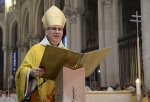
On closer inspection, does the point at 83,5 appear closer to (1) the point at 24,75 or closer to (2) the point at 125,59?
(2) the point at 125,59

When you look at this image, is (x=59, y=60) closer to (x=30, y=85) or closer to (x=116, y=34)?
(x=30, y=85)

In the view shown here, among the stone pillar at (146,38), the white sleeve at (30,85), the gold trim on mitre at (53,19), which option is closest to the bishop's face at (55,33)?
the gold trim on mitre at (53,19)

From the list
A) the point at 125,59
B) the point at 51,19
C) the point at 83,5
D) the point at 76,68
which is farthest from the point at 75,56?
the point at 83,5

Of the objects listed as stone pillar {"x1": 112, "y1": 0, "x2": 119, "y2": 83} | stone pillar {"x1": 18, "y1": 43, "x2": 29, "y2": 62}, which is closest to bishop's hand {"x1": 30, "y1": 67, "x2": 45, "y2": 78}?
stone pillar {"x1": 112, "y1": 0, "x2": 119, "y2": 83}

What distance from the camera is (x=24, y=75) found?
123 inches

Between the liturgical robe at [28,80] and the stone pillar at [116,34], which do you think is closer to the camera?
the liturgical robe at [28,80]

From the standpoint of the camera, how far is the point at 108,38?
16.1 m

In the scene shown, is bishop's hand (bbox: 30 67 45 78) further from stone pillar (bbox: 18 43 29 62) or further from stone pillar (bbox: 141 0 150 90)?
stone pillar (bbox: 18 43 29 62)

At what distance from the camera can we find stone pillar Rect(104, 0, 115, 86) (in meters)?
15.7

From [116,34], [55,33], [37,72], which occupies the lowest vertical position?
[37,72]

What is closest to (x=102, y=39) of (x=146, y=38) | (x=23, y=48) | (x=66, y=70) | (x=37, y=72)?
(x=146, y=38)

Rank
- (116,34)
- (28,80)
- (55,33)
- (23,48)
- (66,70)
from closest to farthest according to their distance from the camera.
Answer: (66,70) → (28,80) → (55,33) → (116,34) → (23,48)

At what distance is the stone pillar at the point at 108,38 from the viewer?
15730 mm

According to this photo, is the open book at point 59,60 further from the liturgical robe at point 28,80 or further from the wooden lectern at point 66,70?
the liturgical robe at point 28,80
